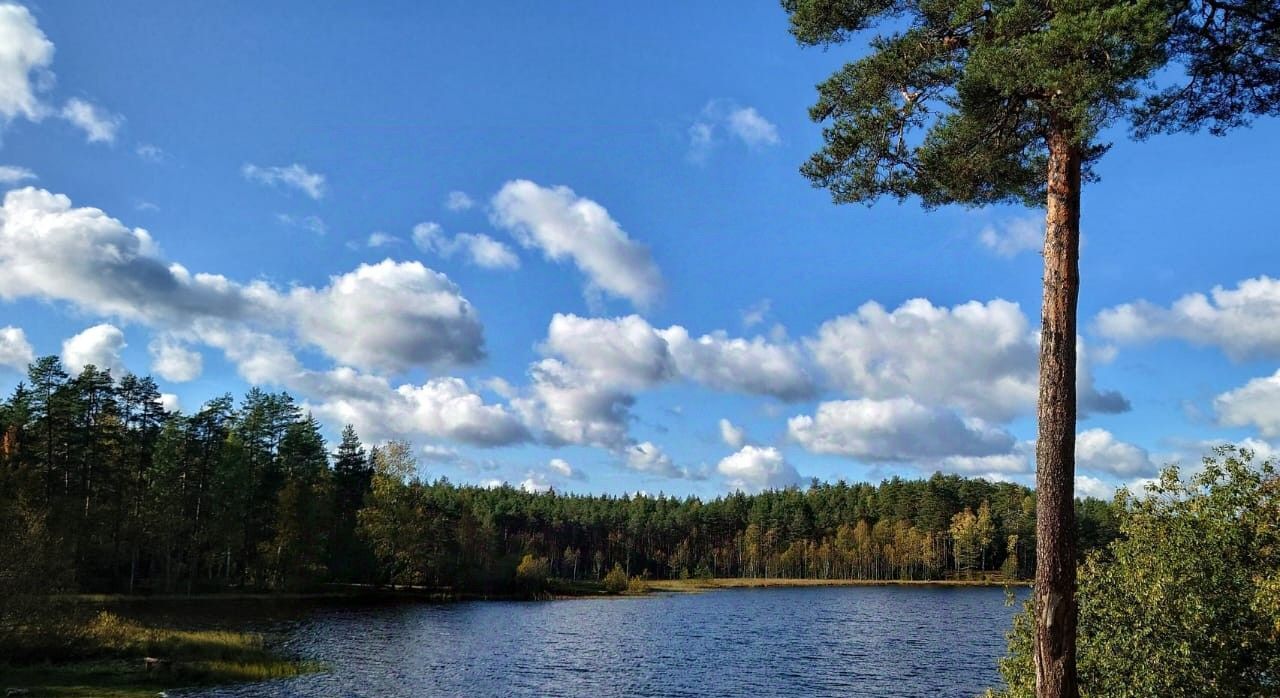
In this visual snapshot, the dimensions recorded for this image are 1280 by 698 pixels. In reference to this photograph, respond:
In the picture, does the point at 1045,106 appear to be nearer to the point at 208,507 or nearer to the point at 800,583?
the point at 208,507

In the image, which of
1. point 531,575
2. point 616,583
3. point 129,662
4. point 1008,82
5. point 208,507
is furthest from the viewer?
point 616,583

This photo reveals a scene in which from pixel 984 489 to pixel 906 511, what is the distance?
19.9 meters

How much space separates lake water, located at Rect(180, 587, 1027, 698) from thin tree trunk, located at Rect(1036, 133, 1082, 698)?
2688 cm

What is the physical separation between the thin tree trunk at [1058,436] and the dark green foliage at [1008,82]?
978 mm

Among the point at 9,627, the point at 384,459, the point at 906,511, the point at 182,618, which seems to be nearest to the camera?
the point at 9,627

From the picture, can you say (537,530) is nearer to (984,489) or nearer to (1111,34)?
(984,489)

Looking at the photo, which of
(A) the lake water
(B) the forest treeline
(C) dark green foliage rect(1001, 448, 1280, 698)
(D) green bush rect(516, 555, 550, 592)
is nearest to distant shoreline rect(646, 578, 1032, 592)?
(B) the forest treeline

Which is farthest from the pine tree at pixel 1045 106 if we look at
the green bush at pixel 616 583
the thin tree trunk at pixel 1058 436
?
the green bush at pixel 616 583

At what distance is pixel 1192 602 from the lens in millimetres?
16703

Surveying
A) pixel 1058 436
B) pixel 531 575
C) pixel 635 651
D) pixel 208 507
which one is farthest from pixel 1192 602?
pixel 531 575

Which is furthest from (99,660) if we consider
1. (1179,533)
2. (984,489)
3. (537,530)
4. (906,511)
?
(984,489)

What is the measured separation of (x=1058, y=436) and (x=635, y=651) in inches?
1633

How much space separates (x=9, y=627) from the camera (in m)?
33.0

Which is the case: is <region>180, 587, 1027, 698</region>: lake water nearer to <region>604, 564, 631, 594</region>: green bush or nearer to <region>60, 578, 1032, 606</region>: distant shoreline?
<region>60, 578, 1032, 606</region>: distant shoreline
